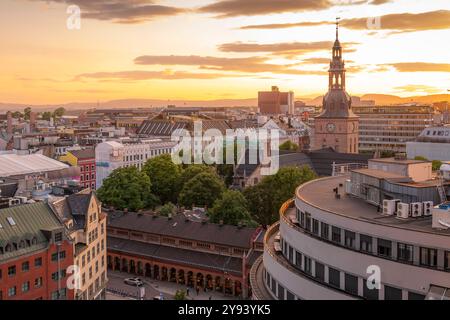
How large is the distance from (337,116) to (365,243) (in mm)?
95205

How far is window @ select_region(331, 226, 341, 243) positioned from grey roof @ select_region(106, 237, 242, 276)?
939 inches

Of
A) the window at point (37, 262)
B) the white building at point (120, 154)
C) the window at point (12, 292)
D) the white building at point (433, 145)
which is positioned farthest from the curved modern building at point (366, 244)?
the white building at point (433, 145)

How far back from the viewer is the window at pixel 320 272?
30062 millimetres

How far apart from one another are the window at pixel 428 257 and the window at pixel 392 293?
1793 millimetres

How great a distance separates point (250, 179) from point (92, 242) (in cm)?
4654

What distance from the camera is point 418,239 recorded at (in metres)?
26.1

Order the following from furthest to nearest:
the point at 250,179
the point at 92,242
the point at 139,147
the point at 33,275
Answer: the point at 139,147, the point at 250,179, the point at 92,242, the point at 33,275

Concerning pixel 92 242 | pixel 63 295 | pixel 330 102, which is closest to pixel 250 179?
pixel 330 102

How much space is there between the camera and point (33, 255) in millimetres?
39281

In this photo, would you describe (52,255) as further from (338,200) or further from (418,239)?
(418,239)

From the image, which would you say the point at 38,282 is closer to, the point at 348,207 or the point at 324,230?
the point at 324,230

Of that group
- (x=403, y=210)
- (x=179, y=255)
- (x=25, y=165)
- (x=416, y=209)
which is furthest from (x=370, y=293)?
(x=25, y=165)

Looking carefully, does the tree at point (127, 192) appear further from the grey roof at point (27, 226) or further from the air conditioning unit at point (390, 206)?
the air conditioning unit at point (390, 206)

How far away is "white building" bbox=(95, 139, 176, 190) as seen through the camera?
335 feet
